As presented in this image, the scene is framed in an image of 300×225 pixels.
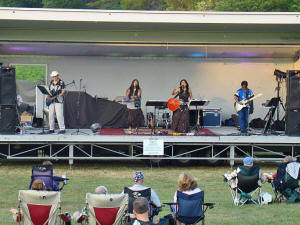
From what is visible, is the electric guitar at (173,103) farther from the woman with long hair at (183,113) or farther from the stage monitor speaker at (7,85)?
the stage monitor speaker at (7,85)

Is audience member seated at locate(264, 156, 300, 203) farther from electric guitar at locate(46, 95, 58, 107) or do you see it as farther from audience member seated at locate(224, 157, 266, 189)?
electric guitar at locate(46, 95, 58, 107)

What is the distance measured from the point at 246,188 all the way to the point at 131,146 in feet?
15.3

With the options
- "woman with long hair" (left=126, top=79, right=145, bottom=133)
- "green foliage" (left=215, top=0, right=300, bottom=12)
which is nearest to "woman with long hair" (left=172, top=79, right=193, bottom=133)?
"woman with long hair" (left=126, top=79, right=145, bottom=133)

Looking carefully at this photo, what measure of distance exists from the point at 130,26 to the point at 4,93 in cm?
330

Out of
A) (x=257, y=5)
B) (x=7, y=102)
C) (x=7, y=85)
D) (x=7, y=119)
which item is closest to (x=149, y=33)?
(x=7, y=85)

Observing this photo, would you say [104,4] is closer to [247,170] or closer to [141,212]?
[247,170]

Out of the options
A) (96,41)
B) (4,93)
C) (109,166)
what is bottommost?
(109,166)

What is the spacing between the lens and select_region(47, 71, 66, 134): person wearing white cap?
13891 mm

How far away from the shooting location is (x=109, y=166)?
47.8 feet

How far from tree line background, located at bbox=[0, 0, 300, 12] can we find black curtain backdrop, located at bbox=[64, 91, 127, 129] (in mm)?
23367

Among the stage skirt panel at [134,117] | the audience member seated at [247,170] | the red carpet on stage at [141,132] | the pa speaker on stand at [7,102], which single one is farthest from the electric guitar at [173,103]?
the audience member seated at [247,170]

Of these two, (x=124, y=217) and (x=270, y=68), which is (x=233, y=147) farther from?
(x=124, y=217)

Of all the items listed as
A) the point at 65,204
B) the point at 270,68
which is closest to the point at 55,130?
the point at 65,204

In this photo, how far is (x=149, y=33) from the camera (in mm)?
15859
